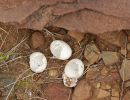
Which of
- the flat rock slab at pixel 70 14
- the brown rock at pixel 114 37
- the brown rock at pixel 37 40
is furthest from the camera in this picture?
the brown rock at pixel 37 40

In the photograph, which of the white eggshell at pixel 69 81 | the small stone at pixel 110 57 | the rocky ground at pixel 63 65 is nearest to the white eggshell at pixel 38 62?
the rocky ground at pixel 63 65

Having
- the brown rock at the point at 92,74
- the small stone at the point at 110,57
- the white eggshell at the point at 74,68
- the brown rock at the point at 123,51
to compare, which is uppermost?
the brown rock at the point at 123,51

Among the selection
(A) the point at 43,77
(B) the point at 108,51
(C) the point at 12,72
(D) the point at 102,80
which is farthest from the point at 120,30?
(C) the point at 12,72

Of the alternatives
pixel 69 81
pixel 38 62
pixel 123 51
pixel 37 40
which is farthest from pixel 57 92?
pixel 123 51

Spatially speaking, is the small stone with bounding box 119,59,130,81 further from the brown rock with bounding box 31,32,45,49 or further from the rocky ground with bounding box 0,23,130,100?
the brown rock with bounding box 31,32,45,49

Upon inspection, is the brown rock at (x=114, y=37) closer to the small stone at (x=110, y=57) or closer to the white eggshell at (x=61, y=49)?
the small stone at (x=110, y=57)

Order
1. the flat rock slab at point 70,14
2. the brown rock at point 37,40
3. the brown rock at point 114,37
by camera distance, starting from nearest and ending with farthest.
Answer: the flat rock slab at point 70,14 < the brown rock at point 114,37 < the brown rock at point 37,40
